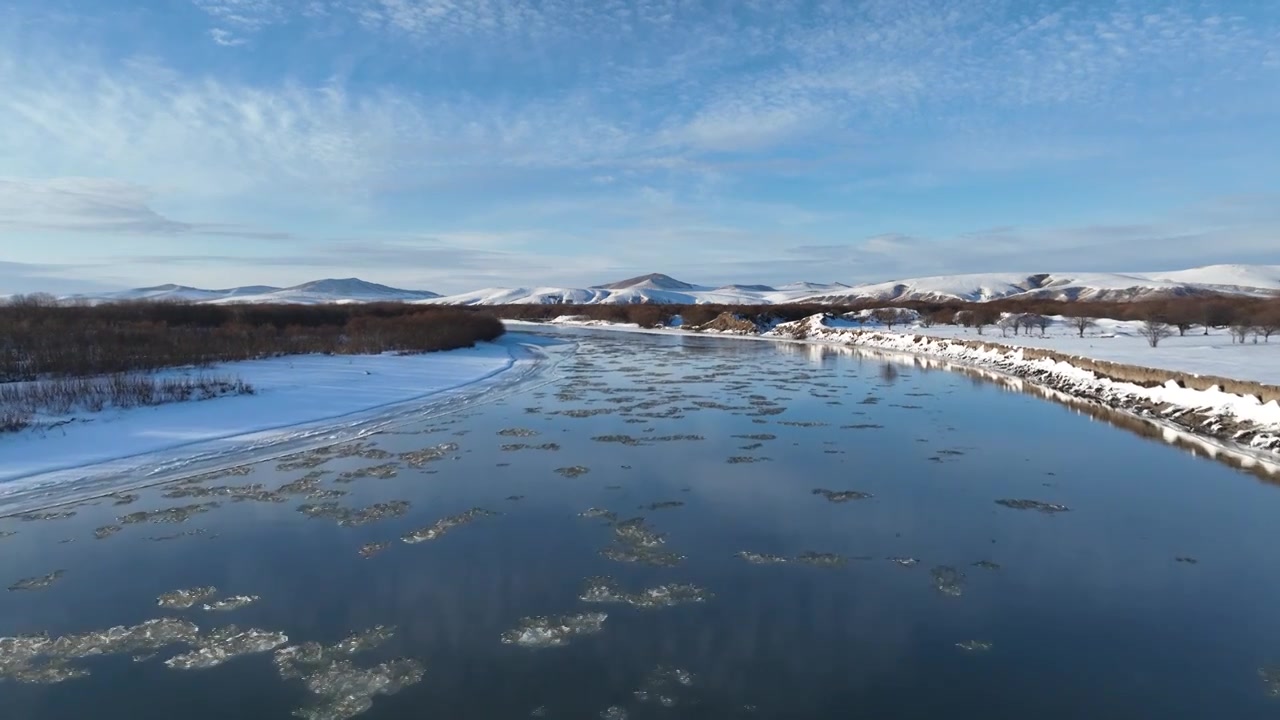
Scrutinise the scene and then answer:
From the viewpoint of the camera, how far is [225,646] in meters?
4.60

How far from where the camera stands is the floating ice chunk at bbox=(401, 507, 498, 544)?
659 centimetres

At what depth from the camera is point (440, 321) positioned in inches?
1266

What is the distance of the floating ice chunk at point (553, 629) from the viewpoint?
463 centimetres

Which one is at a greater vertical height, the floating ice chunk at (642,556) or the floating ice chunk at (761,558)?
the floating ice chunk at (642,556)

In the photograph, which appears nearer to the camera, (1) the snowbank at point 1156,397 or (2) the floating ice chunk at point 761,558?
(2) the floating ice chunk at point 761,558

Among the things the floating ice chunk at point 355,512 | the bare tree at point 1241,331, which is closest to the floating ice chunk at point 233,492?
the floating ice chunk at point 355,512

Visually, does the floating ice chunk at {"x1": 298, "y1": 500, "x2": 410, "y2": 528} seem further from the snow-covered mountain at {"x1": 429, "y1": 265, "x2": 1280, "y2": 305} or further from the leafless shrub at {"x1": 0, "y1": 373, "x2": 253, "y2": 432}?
the snow-covered mountain at {"x1": 429, "y1": 265, "x2": 1280, "y2": 305}

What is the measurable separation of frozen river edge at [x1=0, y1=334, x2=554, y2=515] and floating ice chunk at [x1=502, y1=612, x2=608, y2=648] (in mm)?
6082

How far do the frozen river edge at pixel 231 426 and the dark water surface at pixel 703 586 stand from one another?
0.89m

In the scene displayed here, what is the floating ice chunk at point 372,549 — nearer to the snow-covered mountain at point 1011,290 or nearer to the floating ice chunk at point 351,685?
the floating ice chunk at point 351,685

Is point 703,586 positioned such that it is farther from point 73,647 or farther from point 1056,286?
point 1056,286

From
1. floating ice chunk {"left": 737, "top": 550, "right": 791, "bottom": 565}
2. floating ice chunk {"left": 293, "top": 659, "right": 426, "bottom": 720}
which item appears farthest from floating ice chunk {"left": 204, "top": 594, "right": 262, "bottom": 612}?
floating ice chunk {"left": 737, "top": 550, "right": 791, "bottom": 565}

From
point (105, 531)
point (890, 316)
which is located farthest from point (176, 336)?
point (890, 316)

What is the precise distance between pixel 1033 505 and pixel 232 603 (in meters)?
7.48
